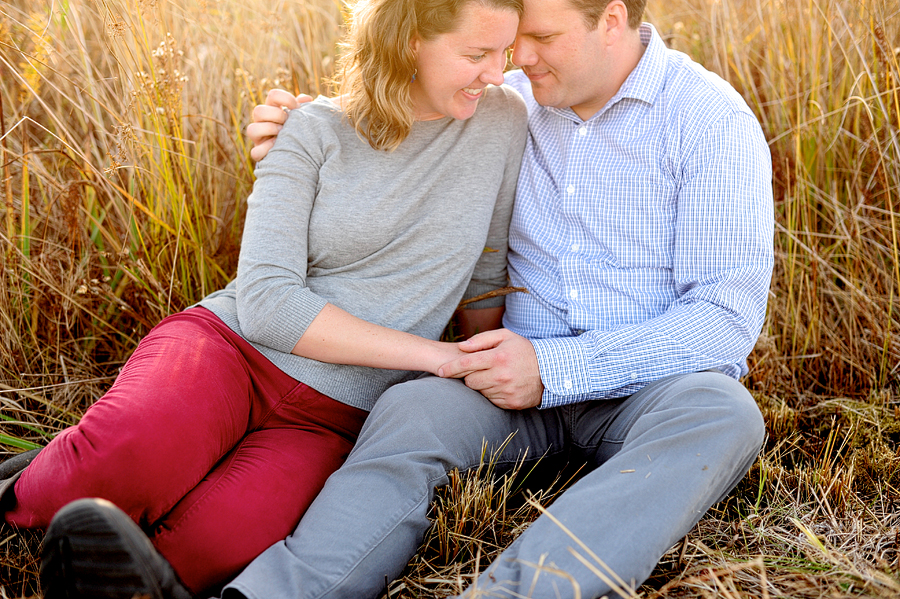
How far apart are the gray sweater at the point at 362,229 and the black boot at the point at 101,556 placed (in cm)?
73

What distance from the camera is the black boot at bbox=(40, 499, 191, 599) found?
3.94 feet

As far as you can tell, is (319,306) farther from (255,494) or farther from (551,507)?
(551,507)

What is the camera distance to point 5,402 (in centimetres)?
219

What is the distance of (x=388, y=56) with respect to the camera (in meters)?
1.99

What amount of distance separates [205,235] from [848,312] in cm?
226

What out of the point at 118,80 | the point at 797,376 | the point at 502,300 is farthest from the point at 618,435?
the point at 118,80

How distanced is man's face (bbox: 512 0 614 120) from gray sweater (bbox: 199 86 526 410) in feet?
0.65

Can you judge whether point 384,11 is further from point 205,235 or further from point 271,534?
point 271,534

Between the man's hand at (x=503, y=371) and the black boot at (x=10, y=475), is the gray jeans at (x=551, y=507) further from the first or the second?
the black boot at (x=10, y=475)

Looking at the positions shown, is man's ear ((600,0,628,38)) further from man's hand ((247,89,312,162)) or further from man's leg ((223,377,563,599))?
man's leg ((223,377,563,599))

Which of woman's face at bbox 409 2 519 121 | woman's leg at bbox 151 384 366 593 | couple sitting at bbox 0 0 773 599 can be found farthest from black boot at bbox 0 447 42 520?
woman's face at bbox 409 2 519 121

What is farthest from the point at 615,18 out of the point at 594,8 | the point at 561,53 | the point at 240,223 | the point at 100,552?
the point at 100,552

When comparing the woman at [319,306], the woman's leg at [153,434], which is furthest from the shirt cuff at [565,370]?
the woman's leg at [153,434]

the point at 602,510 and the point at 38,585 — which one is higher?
the point at 602,510
